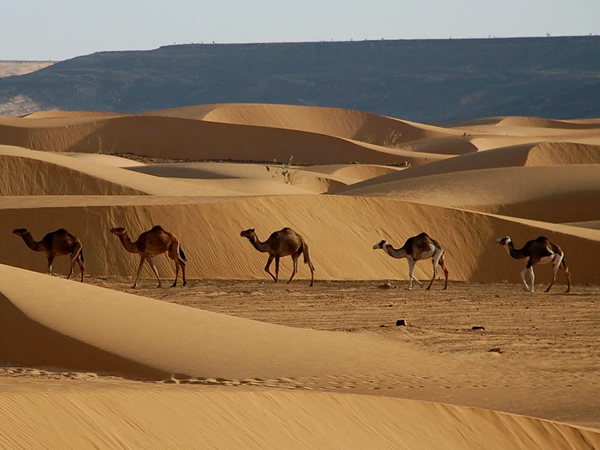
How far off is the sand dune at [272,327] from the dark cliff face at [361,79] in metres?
96.1

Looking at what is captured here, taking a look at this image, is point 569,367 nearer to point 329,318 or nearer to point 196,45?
point 329,318

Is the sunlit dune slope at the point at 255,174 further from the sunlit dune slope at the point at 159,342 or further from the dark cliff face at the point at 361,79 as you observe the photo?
the dark cliff face at the point at 361,79

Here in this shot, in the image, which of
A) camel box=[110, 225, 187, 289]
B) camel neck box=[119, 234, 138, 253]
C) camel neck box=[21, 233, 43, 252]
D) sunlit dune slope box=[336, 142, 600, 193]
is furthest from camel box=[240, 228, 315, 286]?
sunlit dune slope box=[336, 142, 600, 193]

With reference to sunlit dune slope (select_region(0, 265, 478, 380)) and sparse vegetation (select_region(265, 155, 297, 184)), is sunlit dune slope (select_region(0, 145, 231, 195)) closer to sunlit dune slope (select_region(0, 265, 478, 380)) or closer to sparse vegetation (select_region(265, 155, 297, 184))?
sparse vegetation (select_region(265, 155, 297, 184))

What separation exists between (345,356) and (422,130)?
199 feet

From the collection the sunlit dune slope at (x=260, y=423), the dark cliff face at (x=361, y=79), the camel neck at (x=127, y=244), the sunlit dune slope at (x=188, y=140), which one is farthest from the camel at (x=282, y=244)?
the dark cliff face at (x=361, y=79)

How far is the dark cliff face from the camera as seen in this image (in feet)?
445

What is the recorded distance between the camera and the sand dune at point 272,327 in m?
7.82

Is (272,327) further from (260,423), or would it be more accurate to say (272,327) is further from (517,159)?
(517,159)

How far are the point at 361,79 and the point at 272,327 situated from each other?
13942 cm

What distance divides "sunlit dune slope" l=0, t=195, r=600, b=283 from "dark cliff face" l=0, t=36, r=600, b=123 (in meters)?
96.7

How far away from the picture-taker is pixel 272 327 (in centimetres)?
1255

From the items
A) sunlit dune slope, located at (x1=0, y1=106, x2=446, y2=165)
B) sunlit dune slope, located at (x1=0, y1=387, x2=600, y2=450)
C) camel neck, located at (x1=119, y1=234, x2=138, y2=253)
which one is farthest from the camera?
sunlit dune slope, located at (x1=0, y1=106, x2=446, y2=165)

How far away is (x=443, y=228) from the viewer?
24359 millimetres
